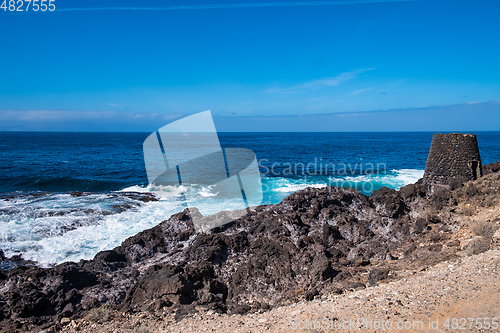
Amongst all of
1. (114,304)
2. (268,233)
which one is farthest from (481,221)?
(114,304)

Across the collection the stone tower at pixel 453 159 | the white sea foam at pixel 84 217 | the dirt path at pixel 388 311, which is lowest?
the white sea foam at pixel 84 217

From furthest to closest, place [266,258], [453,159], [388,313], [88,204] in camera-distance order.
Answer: [88,204]
[453,159]
[266,258]
[388,313]

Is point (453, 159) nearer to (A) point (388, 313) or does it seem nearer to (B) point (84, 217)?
(A) point (388, 313)

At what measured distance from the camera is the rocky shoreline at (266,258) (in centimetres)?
542

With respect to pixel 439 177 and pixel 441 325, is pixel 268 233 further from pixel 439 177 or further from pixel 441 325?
pixel 439 177

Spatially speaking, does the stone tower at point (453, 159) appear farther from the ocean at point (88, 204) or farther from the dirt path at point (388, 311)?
the ocean at point (88, 204)

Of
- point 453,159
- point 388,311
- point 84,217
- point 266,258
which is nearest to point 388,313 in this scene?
point 388,311

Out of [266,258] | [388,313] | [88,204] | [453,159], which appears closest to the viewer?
[388,313]

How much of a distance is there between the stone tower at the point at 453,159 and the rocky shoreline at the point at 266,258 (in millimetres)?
490

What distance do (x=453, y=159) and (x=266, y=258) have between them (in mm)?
7471

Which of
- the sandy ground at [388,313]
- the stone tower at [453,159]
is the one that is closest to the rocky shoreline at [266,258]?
the sandy ground at [388,313]

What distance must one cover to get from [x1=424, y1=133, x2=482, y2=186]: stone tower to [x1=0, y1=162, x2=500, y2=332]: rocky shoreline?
0.49m

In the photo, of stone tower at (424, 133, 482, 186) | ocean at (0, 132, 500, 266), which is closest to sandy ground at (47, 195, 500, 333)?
stone tower at (424, 133, 482, 186)

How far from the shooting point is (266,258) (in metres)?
6.65
